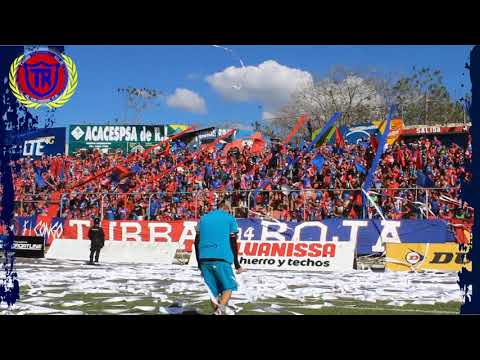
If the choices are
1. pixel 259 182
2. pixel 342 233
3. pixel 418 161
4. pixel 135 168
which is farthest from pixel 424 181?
pixel 135 168

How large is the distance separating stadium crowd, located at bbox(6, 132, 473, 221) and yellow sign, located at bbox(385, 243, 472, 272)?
2.54 meters

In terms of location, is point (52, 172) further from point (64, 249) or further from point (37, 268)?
point (37, 268)

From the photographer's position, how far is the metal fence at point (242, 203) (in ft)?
60.1

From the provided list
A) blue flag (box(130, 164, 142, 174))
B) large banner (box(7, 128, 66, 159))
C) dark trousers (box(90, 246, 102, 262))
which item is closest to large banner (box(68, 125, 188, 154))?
large banner (box(7, 128, 66, 159))

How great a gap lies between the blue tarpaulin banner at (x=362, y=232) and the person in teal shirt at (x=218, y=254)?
913 centimetres

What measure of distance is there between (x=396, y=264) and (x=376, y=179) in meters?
6.25

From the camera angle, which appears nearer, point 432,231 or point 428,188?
point 432,231

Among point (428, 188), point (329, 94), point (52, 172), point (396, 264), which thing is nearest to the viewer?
point (396, 264)

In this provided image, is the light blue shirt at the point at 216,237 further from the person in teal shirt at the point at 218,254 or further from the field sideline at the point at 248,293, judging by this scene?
the field sideline at the point at 248,293

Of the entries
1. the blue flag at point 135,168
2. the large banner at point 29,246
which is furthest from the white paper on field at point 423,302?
the blue flag at point 135,168

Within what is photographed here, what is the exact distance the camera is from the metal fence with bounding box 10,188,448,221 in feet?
60.1

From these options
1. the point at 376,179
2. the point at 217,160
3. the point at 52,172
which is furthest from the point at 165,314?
the point at 52,172

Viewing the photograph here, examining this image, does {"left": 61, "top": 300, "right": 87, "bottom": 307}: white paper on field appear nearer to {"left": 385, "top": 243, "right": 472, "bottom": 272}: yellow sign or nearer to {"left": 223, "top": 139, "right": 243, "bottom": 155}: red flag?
{"left": 385, "top": 243, "right": 472, "bottom": 272}: yellow sign

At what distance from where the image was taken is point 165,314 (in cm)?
916
